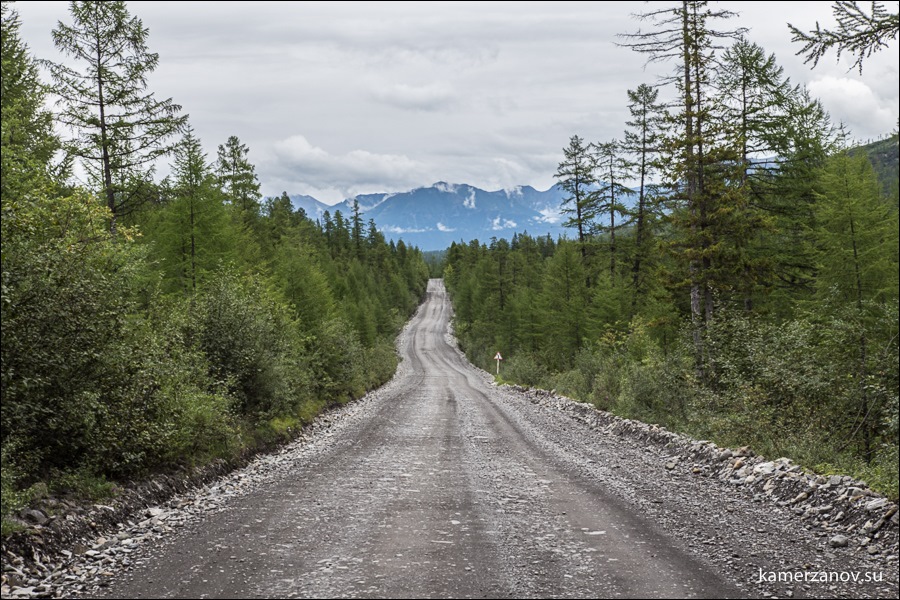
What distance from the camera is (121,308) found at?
891 cm

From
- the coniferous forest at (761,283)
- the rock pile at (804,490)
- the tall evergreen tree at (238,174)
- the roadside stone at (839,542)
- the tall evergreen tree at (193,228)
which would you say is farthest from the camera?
the tall evergreen tree at (238,174)

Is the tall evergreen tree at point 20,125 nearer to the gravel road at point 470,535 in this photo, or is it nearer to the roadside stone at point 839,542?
the gravel road at point 470,535

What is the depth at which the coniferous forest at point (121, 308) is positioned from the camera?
7613 mm

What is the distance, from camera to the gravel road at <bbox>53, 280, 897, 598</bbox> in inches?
216

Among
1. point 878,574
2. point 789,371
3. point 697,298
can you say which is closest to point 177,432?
point 878,574

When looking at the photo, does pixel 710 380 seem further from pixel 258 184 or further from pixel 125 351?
pixel 258 184

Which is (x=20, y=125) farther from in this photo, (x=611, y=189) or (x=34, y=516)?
(x=611, y=189)

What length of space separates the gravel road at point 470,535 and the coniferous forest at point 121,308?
140cm

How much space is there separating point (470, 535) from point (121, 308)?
6091mm

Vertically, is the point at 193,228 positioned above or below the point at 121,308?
above

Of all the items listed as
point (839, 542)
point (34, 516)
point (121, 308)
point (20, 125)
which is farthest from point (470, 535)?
point (20, 125)

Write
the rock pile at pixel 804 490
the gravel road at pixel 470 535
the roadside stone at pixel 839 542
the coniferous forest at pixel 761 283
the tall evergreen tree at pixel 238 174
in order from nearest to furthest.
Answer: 1. the gravel road at pixel 470 535
2. the roadside stone at pixel 839 542
3. the rock pile at pixel 804 490
4. the coniferous forest at pixel 761 283
5. the tall evergreen tree at pixel 238 174

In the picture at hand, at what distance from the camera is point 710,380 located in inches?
652

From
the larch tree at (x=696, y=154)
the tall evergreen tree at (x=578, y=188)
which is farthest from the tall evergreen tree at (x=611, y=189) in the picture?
the larch tree at (x=696, y=154)
